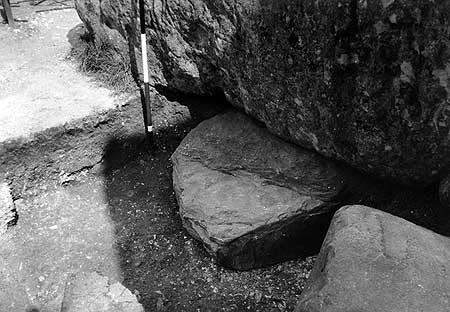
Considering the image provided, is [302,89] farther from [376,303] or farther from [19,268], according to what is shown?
[19,268]

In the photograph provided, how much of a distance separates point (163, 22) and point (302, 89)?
3.40 feet

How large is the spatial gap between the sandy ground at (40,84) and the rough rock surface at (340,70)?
753 millimetres

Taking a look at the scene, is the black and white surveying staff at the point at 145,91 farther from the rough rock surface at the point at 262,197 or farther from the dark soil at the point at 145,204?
the rough rock surface at the point at 262,197

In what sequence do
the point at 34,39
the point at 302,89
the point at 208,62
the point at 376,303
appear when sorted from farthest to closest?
the point at 34,39, the point at 208,62, the point at 302,89, the point at 376,303

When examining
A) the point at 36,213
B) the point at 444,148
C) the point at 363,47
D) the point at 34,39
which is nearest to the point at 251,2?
the point at 363,47

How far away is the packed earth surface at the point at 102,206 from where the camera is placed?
2.39 meters

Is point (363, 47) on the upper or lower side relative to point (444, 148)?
upper

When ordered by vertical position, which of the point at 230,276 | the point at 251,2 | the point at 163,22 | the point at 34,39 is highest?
the point at 251,2

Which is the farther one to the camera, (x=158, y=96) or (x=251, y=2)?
(x=158, y=96)

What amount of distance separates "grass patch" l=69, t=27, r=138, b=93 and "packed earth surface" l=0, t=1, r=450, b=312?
0.05 meters

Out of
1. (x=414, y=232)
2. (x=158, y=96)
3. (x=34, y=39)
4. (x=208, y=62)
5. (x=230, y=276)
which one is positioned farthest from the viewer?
(x=34, y=39)

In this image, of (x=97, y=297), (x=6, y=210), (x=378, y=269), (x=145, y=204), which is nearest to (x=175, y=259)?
(x=145, y=204)

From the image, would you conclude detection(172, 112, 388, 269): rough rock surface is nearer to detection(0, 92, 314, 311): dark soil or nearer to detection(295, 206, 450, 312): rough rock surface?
detection(0, 92, 314, 311): dark soil

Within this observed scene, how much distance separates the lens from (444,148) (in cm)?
193
